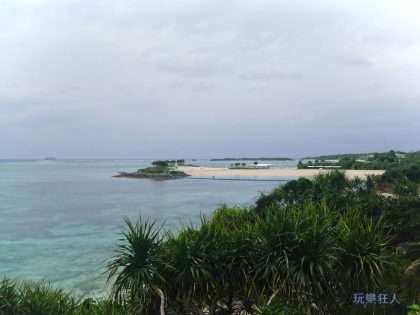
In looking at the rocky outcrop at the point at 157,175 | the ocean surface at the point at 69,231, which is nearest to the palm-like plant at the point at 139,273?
the ocean surface at the point at 69,231

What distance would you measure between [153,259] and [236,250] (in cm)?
180

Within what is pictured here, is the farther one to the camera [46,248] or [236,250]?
[46,248]

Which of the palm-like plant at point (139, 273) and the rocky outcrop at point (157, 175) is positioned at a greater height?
the palm-like plant at point (139, 273)

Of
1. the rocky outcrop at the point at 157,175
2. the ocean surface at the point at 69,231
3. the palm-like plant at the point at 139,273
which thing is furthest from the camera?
the rocky outcrop at the point at 157,175

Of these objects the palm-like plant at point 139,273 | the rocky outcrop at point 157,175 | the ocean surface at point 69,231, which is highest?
the palm-like plant at point 139,273

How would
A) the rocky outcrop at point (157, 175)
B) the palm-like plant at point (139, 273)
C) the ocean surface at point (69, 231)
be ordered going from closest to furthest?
the palm-like plant at point (139, 273), the ocean surface at point (69, 231), the rocky outcrop at point (157, 175)

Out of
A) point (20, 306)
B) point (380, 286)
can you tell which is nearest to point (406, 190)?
point (380, 286)

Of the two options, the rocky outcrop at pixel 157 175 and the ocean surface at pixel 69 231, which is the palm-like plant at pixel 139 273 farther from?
the rocky outcrop at pixel 157 175

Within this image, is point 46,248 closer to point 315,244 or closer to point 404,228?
point 404,228

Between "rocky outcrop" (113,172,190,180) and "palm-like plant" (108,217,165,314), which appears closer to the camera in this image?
"palm-like plant" (108,217,165,314)

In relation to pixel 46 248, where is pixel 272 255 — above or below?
above

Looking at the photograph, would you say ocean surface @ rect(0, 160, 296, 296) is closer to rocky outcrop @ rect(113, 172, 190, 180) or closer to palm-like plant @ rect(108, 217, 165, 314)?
palm-like plant @ rect(108, 217, 165, 314)

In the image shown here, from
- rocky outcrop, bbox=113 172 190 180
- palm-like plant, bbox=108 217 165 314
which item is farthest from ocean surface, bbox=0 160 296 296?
rocky outcrop, bbox=113 172 190 180

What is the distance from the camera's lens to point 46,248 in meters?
32.0
